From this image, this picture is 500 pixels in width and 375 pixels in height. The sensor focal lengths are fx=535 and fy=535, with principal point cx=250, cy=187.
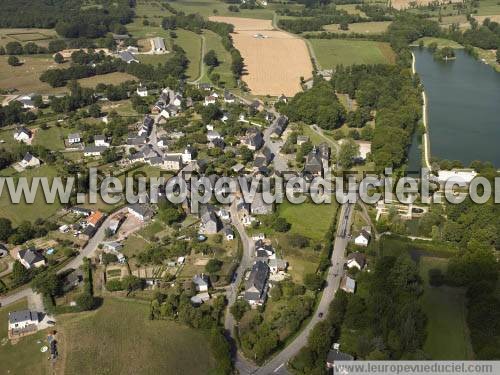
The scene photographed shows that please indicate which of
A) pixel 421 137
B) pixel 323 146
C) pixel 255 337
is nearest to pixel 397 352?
pixel 255 337

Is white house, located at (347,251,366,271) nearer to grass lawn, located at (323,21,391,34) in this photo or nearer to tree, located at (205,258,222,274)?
tree, located at (205,258,222,274)

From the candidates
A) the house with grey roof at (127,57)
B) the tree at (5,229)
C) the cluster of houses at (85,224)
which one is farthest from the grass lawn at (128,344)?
the house with grey roof at (127,57)

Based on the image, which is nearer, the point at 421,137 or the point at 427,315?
the point at 427,315

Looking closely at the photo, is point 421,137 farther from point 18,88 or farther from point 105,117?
point 18,88

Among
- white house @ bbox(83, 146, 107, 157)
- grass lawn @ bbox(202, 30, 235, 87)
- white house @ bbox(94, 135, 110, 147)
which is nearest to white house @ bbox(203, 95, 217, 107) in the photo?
grass lawn @ bbox(202, 30, 235, 87)

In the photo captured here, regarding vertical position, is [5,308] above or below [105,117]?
below

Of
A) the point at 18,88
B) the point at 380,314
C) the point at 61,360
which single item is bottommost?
the point at 61,360

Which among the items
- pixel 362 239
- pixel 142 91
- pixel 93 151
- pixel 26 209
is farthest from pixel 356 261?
pixel 142 91

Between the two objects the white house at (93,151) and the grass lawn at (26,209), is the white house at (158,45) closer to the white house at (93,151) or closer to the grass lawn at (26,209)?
the white house at (93,151)
